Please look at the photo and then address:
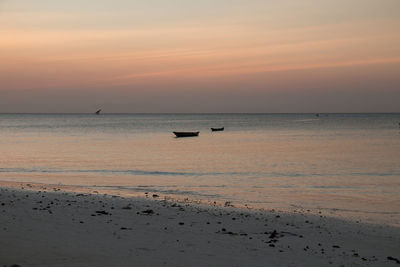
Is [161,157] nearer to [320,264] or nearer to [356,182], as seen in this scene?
[356,182]

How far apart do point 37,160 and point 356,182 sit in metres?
27.5

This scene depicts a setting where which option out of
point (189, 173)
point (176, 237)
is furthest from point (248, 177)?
point (176, 237)

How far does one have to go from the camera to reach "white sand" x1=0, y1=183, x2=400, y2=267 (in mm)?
10266

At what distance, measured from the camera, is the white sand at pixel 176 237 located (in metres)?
10.3

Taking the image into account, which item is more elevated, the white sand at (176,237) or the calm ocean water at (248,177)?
the calm ocean water at (248,177)

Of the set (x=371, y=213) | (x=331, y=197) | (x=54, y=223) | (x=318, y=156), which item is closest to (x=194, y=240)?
(x=54, y=223)

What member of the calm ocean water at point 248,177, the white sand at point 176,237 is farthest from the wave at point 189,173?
the white sand at point 176,237

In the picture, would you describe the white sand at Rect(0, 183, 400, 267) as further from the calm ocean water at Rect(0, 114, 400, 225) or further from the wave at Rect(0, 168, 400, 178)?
the wave at Rect(0, 168, 400, 178)

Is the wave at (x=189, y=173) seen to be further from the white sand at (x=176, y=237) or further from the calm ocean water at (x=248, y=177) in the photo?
the white sand at (x=176, y=237)

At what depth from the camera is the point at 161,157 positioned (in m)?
45.9

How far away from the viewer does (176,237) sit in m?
12.3

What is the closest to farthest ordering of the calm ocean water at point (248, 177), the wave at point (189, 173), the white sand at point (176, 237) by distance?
the white sand at point (176, 237), the calm ocean water at point (248, 177), the wave at point (189, 173)

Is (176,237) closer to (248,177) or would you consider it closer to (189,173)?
(248,177)

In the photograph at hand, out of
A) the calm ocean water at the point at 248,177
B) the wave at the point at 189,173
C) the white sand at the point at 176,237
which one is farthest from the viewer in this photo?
the wave at the point at 189,173
